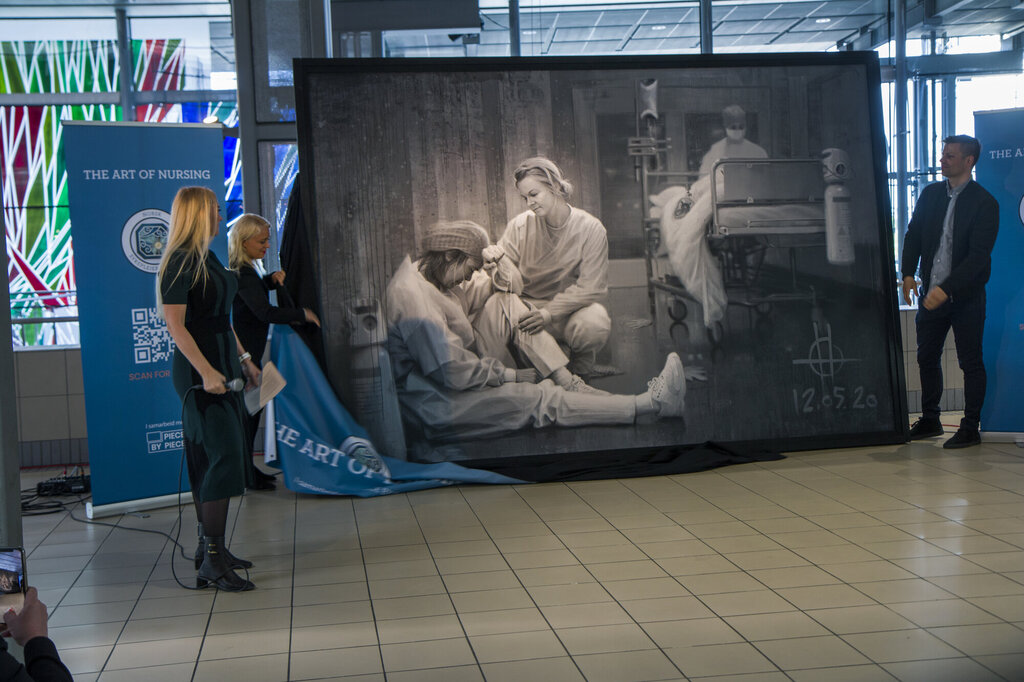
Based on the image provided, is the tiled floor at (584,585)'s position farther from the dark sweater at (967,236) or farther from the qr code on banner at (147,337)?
the dark sweater at (967,236)

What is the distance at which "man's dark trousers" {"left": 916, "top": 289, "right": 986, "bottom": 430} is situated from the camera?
6.11 metres

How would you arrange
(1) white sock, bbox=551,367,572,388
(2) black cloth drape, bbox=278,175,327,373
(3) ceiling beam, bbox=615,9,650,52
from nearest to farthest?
(2) black cloth drape, bbox=278,175,327,373 → (1) white sock, bbox=551,367,572,388 → (3) ceiling beam, bbox=615,9,650,52

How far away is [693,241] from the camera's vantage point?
5957mm

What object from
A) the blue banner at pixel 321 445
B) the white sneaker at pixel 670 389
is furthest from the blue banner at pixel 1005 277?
the blue banner at pixel 321 445

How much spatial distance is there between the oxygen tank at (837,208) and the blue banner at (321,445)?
100.0 inches

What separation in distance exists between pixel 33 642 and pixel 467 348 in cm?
394

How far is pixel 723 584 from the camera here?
3688mm

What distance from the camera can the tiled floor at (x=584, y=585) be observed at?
3.02m

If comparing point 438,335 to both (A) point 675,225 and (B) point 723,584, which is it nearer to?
(A) point 675,225

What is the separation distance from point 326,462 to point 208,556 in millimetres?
1498

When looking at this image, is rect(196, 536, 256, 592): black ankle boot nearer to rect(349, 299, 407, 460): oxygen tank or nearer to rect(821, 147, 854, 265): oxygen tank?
rect(349, 299, 407, 460): oxygen tank

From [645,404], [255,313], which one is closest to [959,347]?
[645,404]

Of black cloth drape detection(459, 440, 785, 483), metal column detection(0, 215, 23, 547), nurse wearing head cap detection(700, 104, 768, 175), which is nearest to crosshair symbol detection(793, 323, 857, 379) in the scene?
black cloth drape detection(459, 440, 785, 483)

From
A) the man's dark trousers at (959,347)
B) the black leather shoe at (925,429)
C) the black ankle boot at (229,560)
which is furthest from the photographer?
the black leather shoe at (925,429)
